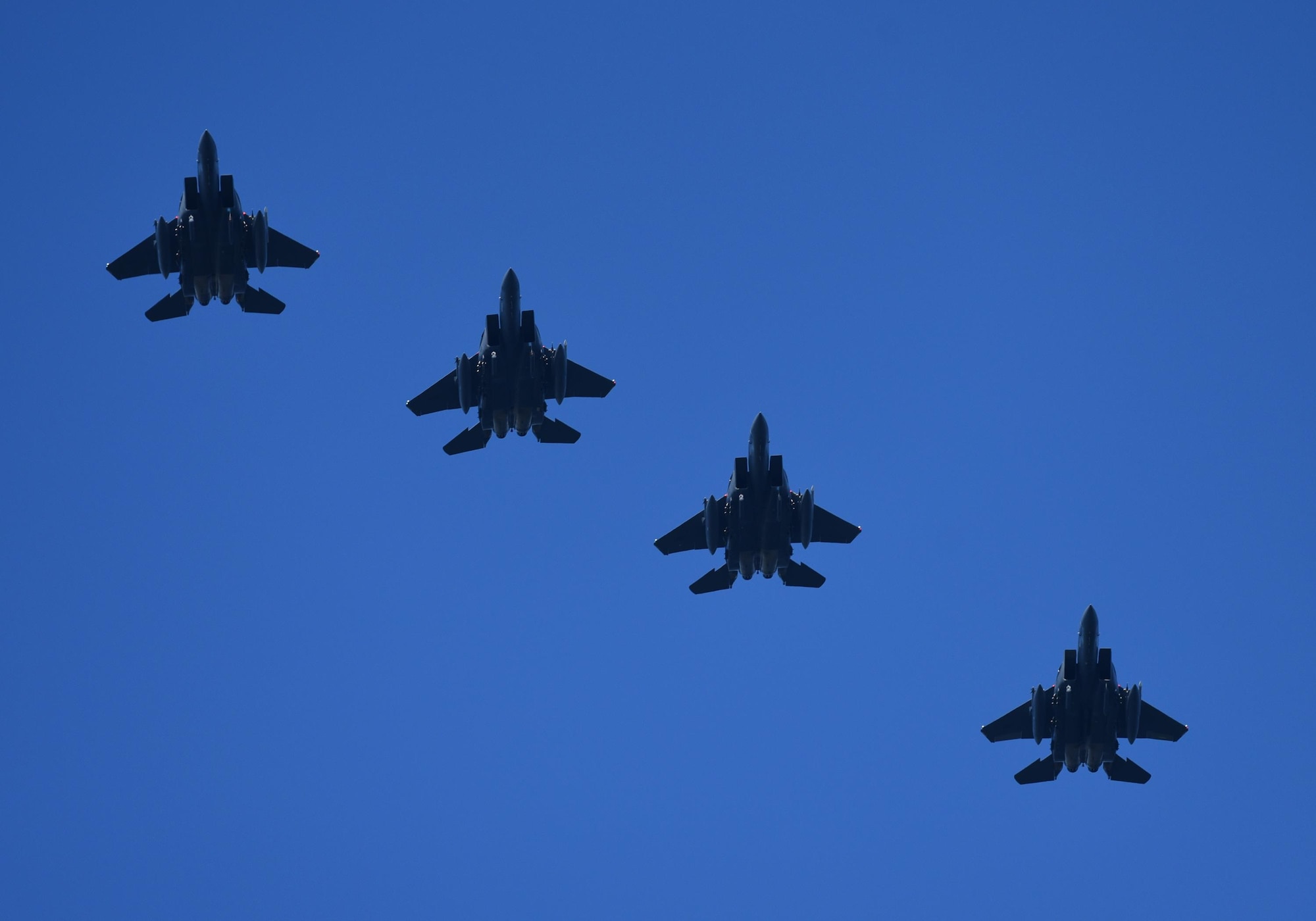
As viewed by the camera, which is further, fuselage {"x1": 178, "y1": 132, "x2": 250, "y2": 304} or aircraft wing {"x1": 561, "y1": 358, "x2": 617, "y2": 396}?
aircraft wing {"x1": 561, "y1": 358, "x2": 617, "y2": 396}

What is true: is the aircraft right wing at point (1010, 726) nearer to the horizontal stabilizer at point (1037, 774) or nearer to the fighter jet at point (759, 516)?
the horizontal stabilizer at point (1037, 774)

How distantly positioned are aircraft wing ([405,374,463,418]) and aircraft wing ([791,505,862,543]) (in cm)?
1612

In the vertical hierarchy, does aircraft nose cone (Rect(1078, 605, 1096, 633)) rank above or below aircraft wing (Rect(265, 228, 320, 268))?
below

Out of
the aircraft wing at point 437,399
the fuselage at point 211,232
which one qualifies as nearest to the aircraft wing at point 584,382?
the aircraft wing at point 437,399

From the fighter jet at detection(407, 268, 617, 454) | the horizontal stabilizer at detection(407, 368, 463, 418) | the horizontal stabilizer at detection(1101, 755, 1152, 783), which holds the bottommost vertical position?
the horizontal stabilizer at detection(1101, 755, 1152, 783)

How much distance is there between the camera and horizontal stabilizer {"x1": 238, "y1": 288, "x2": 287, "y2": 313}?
75.8 metres

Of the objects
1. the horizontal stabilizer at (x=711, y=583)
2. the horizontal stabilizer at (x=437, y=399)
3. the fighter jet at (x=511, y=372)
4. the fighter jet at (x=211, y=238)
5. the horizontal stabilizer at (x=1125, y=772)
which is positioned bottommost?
the horizontal stabilizer at (x=1125, y=772)

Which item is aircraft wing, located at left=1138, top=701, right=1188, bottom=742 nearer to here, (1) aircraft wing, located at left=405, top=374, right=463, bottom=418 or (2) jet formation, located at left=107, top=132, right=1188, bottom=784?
(2) jet formation, located at left=107, top=132, right=1188, bottom=784

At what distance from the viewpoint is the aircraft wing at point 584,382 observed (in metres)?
76.1

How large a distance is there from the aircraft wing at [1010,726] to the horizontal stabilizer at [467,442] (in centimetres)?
2495

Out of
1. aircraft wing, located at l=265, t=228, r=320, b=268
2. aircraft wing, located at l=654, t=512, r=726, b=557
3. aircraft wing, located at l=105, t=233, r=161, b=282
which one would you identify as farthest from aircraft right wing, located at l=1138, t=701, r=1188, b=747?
aircraft wing, located at l=105, t=233, r=161, b=282

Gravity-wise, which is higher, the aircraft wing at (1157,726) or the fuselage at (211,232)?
the fuselage at (211,232)

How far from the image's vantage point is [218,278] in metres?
72.8

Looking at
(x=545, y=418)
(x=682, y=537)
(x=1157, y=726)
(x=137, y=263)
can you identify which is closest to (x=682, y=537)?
(x=682, y=537)
